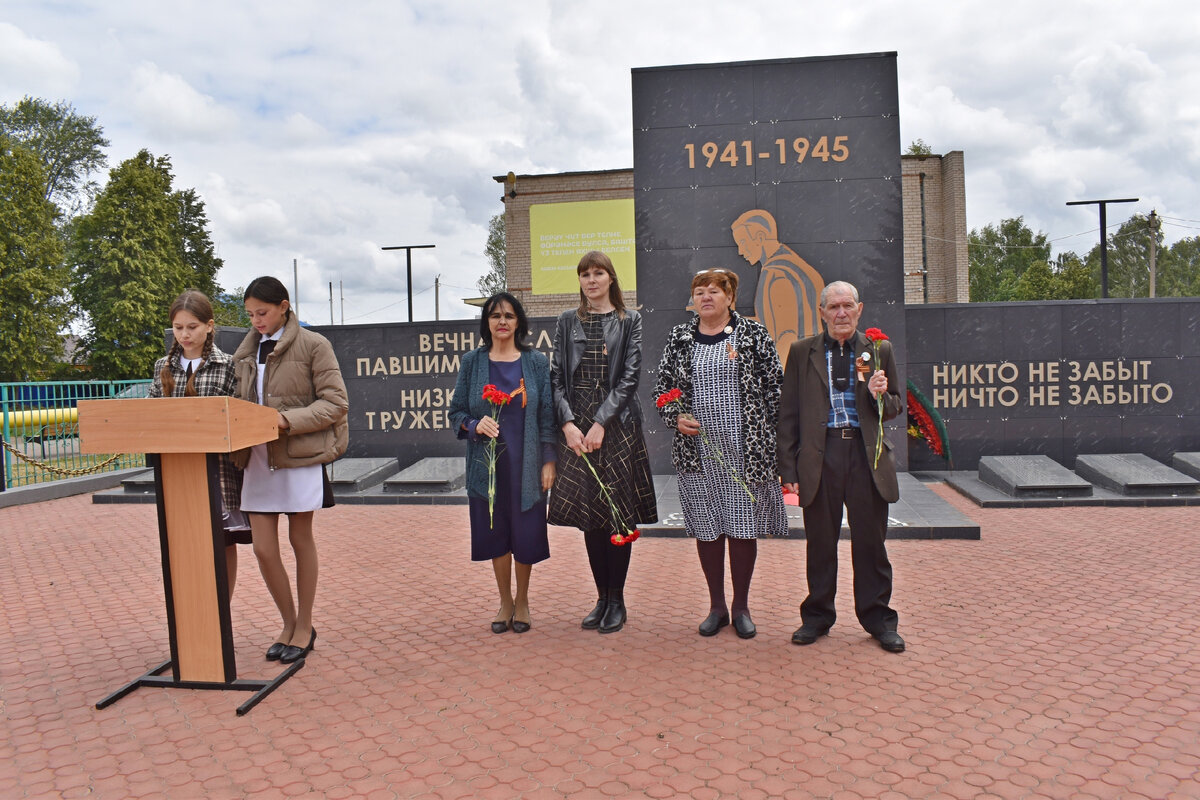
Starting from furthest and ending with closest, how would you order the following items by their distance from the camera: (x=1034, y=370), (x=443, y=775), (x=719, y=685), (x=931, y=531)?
(x=1034, y=370)
(x=931, y=531)
(x=719, y=685)
(x=443, y=775)

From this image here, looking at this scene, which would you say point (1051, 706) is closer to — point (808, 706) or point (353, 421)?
point (808, 706)

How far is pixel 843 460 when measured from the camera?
3996 millimetres

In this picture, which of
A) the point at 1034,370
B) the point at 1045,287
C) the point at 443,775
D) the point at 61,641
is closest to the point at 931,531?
the point at 1034,370

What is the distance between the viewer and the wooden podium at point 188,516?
3.38 meters

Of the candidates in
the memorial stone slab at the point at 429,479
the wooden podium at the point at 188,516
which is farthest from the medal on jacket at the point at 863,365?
the memorial stone slab at the point at 429,479

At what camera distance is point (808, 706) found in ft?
10.7

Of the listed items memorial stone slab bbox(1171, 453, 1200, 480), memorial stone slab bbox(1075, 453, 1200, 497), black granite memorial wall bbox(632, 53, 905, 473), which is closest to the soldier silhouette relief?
black granite memorial wall bbox(632, 53, 905, 473)

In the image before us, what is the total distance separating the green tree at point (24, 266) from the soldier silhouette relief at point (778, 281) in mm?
29276

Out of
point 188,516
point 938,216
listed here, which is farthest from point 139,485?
point 938,216

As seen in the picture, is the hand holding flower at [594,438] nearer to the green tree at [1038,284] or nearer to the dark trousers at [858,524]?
the dark trousers at [858,524]

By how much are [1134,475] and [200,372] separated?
846 centimetres

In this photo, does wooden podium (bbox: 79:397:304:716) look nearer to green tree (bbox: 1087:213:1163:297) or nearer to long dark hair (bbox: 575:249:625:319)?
long dark hair (bbox: 575:249:625:319)

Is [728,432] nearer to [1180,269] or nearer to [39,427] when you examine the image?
[39,427]

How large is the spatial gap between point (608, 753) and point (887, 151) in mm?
7934
